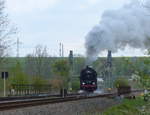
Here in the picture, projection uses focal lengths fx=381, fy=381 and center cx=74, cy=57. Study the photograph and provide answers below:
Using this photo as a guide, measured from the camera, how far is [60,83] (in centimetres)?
5544

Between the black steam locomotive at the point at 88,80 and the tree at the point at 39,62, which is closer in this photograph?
the black steam locomotive at the point at 88,80

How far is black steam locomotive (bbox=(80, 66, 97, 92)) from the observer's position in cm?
3266

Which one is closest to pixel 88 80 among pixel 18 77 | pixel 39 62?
pixel 18 77

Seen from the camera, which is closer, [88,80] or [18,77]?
[88,80]

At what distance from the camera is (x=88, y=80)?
33.0 m

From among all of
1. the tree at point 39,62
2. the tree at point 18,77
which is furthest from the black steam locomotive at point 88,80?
the tree at point 39,62

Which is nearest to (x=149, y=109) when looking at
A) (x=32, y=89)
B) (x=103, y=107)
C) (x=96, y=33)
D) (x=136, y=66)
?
(x=136, y=66)

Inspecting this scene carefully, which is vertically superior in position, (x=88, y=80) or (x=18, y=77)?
(x=88, y=80)

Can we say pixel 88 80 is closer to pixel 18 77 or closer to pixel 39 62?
pixel 18 77

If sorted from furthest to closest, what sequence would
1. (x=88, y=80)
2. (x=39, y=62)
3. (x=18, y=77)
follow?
(x=39, y=62)
(x=18, y=77)
(x=88, y=80)

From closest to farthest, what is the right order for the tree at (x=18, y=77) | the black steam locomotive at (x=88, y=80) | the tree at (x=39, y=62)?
the black steam locomotive at (x=88, y=80)
the tree at (x=18, y=77)
the tree at (x=39, y=62)

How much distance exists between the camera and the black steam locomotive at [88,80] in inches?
1286

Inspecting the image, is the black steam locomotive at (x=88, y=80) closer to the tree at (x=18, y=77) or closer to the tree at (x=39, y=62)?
the tree at (x=18, y=77)

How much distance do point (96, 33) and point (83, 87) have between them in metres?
7.34
